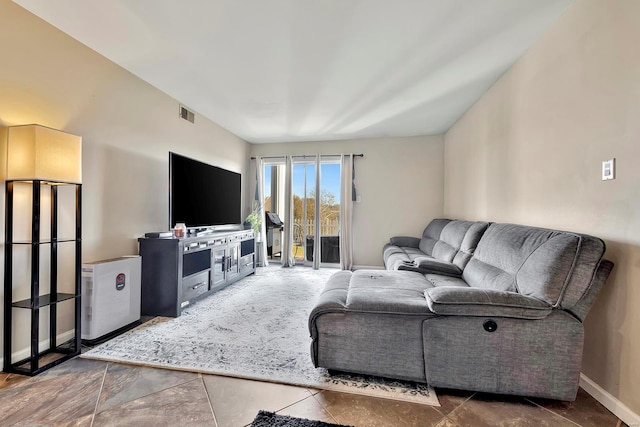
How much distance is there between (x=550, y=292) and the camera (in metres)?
1.43

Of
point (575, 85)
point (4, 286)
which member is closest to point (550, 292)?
point (575, 85)

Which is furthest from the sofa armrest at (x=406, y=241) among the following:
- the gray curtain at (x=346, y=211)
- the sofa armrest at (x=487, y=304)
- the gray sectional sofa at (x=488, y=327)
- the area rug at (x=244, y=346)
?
the sofa armrest at (x=487, y=304)

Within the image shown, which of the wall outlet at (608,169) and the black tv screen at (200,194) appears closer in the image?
the wall outlet at (608,169)

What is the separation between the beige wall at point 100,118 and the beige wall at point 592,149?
12.3 feet

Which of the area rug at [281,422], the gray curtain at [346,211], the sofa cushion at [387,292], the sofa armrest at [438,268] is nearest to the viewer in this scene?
the area rug at [281,422]

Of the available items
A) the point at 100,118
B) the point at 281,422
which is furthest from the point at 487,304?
the point at 100,118

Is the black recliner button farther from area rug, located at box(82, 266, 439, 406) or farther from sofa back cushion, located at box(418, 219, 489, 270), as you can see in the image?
sofa back cushion, located at box(418, 219, 489, 270)

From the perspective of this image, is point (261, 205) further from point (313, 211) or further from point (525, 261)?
point (525, 261)

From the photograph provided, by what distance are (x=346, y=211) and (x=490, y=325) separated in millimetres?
3644

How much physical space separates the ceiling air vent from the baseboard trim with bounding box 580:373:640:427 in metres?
4.54

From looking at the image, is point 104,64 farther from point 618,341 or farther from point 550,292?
point 618,341

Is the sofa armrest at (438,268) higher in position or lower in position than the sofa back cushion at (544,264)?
lower

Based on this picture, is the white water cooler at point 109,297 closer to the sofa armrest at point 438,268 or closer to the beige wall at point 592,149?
the sofa armrest at point 438,268

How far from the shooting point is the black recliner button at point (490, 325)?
1480 millimetres
